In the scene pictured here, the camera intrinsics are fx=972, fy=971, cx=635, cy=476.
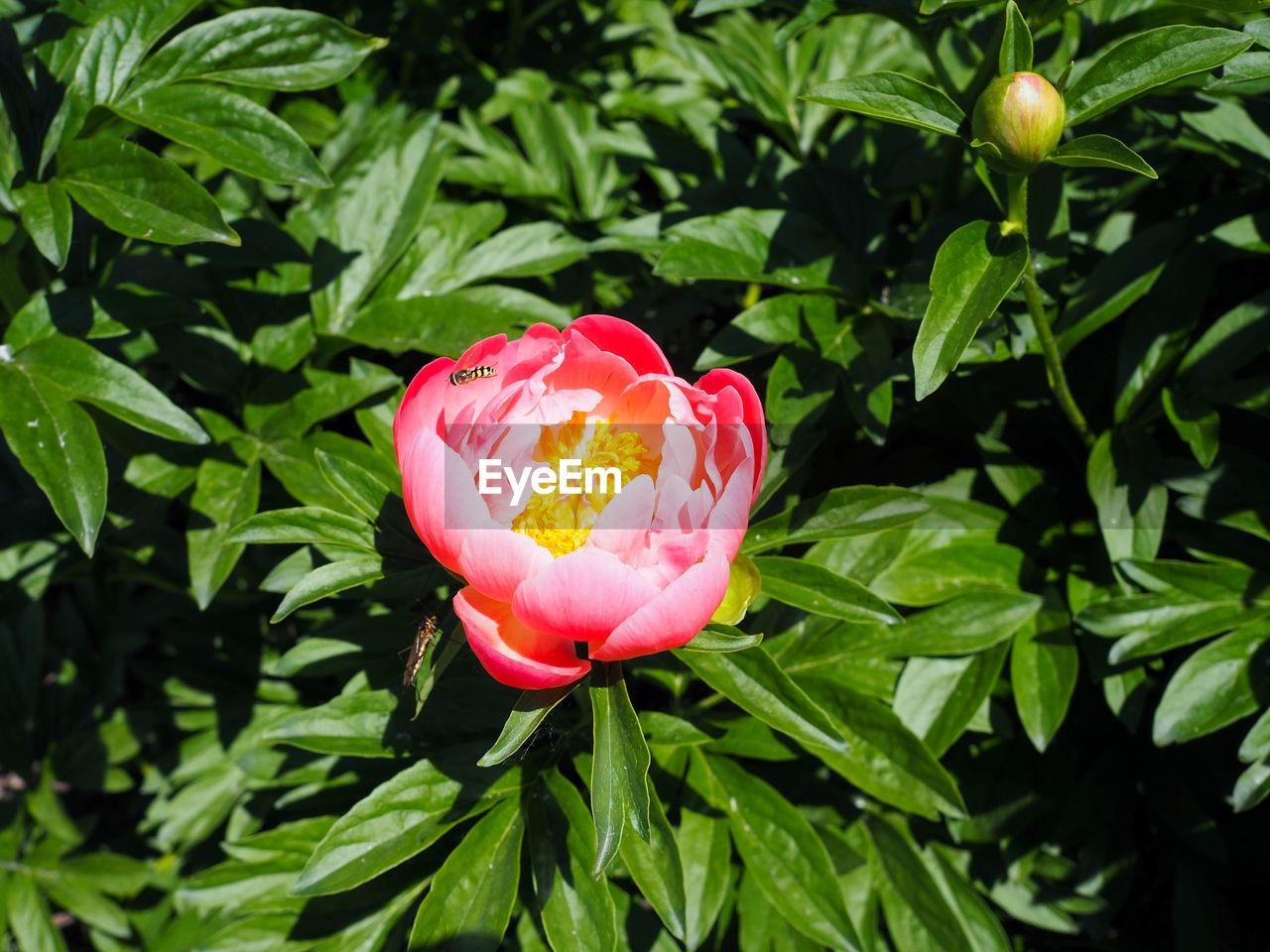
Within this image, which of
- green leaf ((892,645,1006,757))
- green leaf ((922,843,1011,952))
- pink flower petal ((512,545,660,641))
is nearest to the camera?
pink flower petal ((512,545,660,641))

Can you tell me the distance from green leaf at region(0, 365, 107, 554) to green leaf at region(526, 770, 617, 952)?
2.07ft

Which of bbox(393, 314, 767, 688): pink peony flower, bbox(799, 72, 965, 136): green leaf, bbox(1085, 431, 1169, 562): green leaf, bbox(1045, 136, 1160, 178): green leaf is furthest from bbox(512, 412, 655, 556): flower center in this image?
bbox(1085, 431, 1169, 562): green leaf

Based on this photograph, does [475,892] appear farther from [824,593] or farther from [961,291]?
[961,291]

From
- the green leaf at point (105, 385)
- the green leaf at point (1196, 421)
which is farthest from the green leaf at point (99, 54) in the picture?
the green leaf at point (1196, 421)

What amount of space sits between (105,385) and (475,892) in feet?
2.59

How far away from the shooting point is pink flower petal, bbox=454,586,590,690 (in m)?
0.85

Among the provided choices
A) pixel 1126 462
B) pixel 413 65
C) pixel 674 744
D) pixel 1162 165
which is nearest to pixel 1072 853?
pixel 1126 462

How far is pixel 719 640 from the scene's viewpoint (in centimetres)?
94

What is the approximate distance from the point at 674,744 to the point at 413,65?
6.12 feet

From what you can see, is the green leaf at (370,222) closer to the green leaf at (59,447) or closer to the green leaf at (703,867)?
the green leaf at (59,447)

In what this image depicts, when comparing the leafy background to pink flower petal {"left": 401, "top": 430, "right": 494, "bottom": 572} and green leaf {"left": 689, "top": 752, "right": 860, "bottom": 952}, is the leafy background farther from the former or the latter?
pink flower petal {"left": 401, "top": 430, "right": 494, "bottom": 572}

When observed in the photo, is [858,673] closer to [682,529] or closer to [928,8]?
[682,529]

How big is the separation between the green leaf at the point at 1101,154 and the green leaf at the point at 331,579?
0.82 metres

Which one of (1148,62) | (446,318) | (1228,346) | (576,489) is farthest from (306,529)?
(1228,346)
